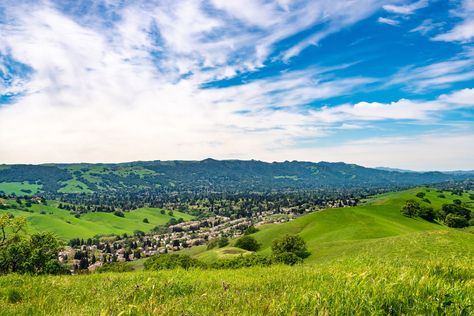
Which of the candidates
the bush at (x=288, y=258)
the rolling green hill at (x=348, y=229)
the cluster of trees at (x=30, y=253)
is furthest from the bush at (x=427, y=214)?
the cluster of trees at (x=30, y=253)

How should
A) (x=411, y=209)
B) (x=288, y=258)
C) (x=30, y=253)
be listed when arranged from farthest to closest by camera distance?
(x=411, y=209) → (x=288, y=258) → (x=30, y=253)

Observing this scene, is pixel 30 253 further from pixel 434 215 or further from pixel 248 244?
pixel 434 215

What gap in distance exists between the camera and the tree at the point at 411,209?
13550cm

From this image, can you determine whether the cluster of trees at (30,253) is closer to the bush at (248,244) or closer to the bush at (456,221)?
the bush at (248,244)

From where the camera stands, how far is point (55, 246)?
194 feet

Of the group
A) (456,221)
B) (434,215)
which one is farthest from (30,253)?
(434,215)

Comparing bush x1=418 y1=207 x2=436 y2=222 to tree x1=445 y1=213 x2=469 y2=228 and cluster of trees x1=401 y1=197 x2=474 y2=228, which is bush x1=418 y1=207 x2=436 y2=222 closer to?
cluster of trees x1=401 y1=197 x2=474 y2=228

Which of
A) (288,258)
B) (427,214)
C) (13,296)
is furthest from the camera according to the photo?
(427,214)

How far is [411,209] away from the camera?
136000mm

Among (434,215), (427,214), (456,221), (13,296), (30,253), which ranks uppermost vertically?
(13,296)

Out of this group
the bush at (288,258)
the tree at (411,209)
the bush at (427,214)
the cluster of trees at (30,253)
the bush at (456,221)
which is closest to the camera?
the cluster of trees at (30,253)

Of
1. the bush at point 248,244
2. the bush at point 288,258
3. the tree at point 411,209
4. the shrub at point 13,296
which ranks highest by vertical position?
the shrub at point 13,296

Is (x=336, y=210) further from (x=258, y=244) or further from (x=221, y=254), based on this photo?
(x=221, y=254)

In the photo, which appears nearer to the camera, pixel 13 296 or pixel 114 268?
pixel 13 296
